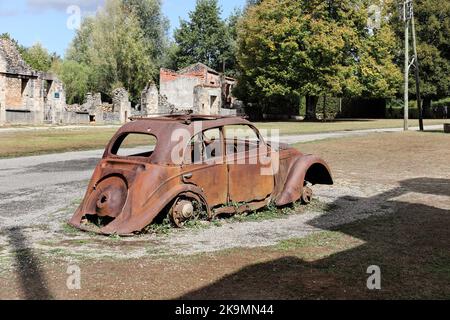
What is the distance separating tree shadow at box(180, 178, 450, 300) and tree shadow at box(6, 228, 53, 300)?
1.29 m

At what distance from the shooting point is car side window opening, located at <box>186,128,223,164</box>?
23.1 ft

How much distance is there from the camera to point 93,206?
667cm

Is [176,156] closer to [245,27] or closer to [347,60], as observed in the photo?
[347,60]

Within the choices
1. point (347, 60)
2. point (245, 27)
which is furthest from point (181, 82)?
point (347, 60)

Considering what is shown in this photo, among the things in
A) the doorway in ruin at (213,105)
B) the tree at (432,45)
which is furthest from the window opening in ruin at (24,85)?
the tree at (432,45)

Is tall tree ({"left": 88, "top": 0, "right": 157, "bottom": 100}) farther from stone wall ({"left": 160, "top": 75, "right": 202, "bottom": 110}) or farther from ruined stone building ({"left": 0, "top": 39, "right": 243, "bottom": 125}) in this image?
stone wall ({"left": 160, "top": 75, "right": 202, "bottom": 110})

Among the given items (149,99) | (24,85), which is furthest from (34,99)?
(149,99)

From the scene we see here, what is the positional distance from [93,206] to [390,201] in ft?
17.6

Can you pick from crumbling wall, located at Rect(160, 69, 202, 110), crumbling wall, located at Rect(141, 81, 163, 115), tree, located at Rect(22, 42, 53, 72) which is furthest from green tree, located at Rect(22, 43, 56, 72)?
crumbling wall, located at Rect(141, 81, 163, 115)

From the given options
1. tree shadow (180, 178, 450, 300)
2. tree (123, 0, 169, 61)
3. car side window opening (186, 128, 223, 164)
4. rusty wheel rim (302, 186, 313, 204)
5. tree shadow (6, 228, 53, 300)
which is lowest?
tree shadow (180, 178, 450, 300)

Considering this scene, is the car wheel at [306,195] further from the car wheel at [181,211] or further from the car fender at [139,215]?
the car fender at [139,215]

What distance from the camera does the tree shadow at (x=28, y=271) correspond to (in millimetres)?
4211

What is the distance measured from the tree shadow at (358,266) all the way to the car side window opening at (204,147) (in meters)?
1.76

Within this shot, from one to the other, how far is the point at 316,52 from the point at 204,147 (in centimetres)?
3822
